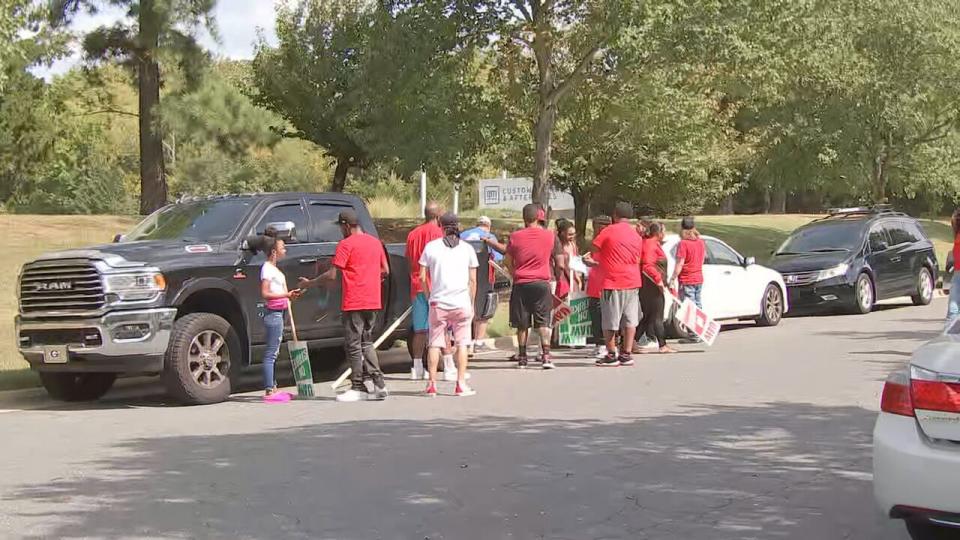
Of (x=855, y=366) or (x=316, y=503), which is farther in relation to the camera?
(x=855, y=366)

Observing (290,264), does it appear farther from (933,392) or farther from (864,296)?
(864,296)

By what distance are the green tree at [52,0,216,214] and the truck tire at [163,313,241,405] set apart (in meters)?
15.9

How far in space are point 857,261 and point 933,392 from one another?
657 inches

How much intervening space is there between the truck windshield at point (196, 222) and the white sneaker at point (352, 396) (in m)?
2.18

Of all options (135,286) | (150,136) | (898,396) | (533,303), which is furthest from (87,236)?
(898,396)

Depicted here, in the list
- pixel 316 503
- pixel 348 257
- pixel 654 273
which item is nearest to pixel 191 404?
pixel 348 257

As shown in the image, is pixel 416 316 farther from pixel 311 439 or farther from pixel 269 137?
pixel 269 137

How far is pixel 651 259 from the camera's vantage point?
15.5 meters

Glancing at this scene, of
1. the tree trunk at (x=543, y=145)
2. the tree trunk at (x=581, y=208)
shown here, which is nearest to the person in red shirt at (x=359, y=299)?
the tree trunk at (x=543, y=145)

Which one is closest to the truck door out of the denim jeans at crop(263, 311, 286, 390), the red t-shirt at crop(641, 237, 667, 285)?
the denim jeans at crop(263, 311, 286, 390)

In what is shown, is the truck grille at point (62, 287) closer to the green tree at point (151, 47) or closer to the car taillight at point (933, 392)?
the car taillight at point (933, 392)

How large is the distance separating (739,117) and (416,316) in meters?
31.2

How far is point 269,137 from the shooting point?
1226 inches

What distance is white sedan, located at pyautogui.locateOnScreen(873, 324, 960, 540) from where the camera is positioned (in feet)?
16.6
